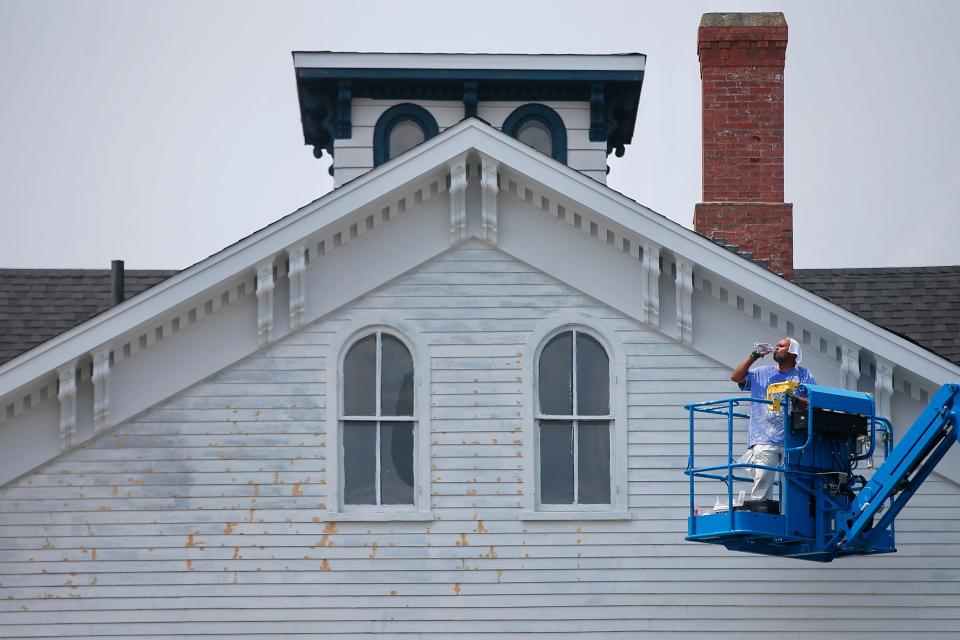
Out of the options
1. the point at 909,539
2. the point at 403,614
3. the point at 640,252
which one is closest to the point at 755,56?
the point at 640,252

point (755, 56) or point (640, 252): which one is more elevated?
point (755, 56)

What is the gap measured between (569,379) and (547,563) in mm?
2082

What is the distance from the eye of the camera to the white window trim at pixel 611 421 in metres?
19.7

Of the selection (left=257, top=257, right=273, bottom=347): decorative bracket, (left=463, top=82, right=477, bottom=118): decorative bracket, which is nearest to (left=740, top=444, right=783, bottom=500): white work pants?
(left=257, top=257, right=273, bottom=347): decorative bracket

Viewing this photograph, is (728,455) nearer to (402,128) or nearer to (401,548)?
(401,548)

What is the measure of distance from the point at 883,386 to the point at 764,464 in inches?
111

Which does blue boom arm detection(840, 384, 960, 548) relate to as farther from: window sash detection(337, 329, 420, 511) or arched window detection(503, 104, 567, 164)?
arched window detection(503, 104, 567, 164)

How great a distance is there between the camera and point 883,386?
1972cm

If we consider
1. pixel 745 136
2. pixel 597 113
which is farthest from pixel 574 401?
pixel 597 113

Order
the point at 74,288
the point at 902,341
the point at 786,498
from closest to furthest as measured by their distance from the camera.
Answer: the point at 786,498
the point at 902,341
the point at 74,288

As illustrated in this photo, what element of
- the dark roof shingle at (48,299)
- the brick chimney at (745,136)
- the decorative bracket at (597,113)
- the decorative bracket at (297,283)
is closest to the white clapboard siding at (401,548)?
the decorative bracket at (297,283)

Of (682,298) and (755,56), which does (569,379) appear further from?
(755,56)

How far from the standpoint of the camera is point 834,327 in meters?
19.5

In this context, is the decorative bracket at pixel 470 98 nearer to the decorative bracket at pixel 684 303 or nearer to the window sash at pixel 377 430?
the window sash at pixel 377 430
